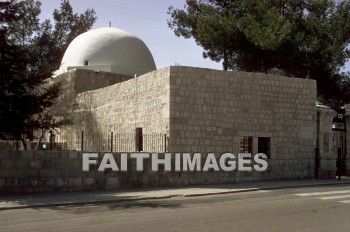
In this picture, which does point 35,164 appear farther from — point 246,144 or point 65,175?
point 246,144

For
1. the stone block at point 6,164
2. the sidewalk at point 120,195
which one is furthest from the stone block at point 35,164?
the sidewalk at point 120,195

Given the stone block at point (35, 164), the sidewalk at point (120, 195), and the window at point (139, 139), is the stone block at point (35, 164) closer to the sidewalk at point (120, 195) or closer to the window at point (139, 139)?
the sidewalk at point (120, 195)

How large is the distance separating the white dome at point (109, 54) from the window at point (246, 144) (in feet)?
34.2

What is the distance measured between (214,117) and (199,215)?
798cm

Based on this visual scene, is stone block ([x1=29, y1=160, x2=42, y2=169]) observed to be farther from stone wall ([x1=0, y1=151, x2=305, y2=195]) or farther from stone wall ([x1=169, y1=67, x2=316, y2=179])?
stone wall ([x1=169, y1=67, x2=316, y2=179])

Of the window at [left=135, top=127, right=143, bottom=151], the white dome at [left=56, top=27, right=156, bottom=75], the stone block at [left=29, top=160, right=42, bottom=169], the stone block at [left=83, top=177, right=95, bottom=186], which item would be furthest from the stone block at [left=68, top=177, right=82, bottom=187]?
the white dome at [left=56, top=27, right=156, bottom=75]

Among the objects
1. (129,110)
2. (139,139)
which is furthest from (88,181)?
(129,110)

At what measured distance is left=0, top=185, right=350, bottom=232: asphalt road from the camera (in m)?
7.73

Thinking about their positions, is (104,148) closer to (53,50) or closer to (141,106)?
(141,106)

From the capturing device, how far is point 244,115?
685 inches

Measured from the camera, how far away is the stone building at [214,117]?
16188 mm

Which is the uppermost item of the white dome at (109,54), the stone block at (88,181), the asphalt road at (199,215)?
the white dome at (109,54)

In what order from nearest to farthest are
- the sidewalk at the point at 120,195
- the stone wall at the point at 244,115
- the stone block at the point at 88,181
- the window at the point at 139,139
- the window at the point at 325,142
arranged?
the sidewalk at the point at 120,195
the stone block at the point at 88,181
the stone wall at the point at 244,115
the window at the point at 139,139
the window at the point at 325,142

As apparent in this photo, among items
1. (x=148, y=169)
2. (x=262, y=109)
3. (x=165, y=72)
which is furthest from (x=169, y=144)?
(x=262, y=109)
